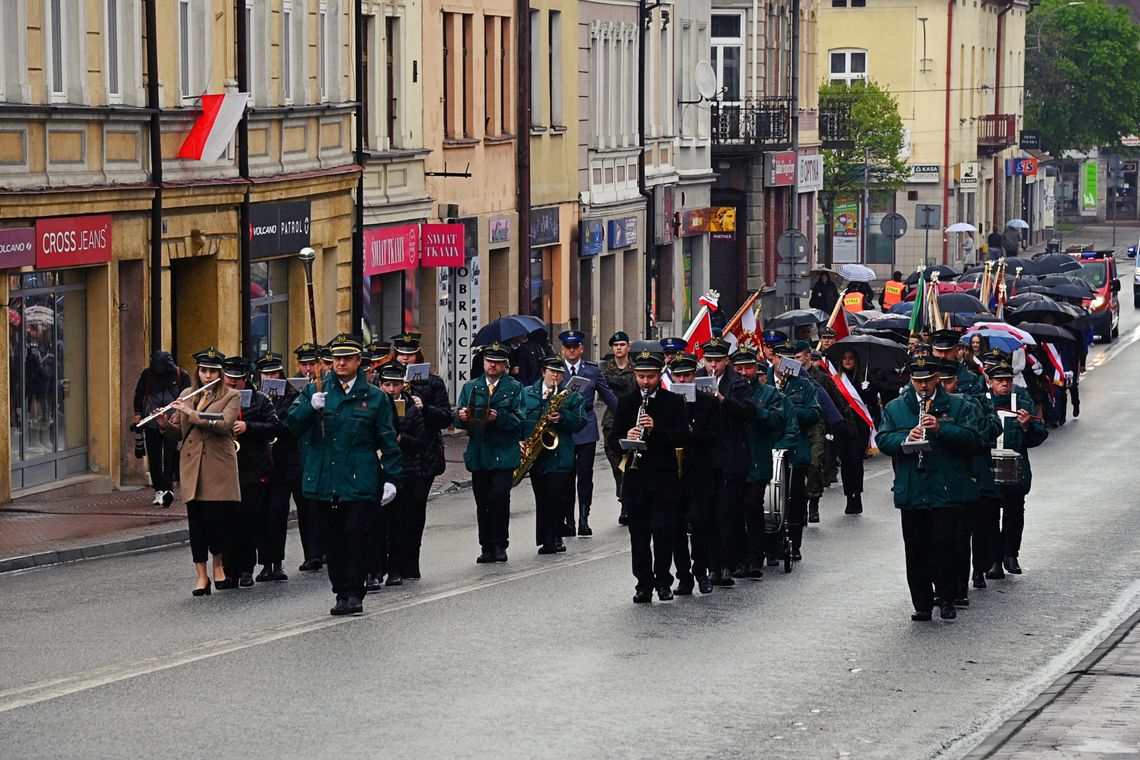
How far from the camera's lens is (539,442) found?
20172 mm

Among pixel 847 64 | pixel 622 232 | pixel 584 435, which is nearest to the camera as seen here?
pixel 584 435

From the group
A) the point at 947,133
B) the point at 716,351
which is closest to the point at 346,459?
the point at 716,351

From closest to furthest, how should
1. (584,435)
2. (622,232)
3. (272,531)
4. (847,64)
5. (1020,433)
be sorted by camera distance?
1. (272,531)
2. (1020,433)
3. (584,435)
4. (622,232)
5. (847,64)

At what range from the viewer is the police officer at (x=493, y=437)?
63.6ft

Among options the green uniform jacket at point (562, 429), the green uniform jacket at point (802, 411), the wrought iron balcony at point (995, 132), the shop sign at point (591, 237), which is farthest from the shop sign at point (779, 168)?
the green uniform jacket at point (802, 411)

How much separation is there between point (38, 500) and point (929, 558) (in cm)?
1142

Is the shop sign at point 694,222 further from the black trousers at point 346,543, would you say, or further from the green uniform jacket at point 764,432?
the black trousers at point 346,543

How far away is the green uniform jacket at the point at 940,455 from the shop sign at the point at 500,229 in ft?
75.8

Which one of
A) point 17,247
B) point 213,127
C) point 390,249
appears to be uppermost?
point 213,127

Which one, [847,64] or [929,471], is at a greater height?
[847,64]

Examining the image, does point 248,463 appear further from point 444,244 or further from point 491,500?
point 444,244

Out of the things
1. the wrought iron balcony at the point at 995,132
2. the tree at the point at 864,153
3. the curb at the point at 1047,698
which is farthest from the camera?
the wrought iron balcony at the point at 995,132

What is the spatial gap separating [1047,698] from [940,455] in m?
3.46

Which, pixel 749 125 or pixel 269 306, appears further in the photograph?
pixel 749 125
